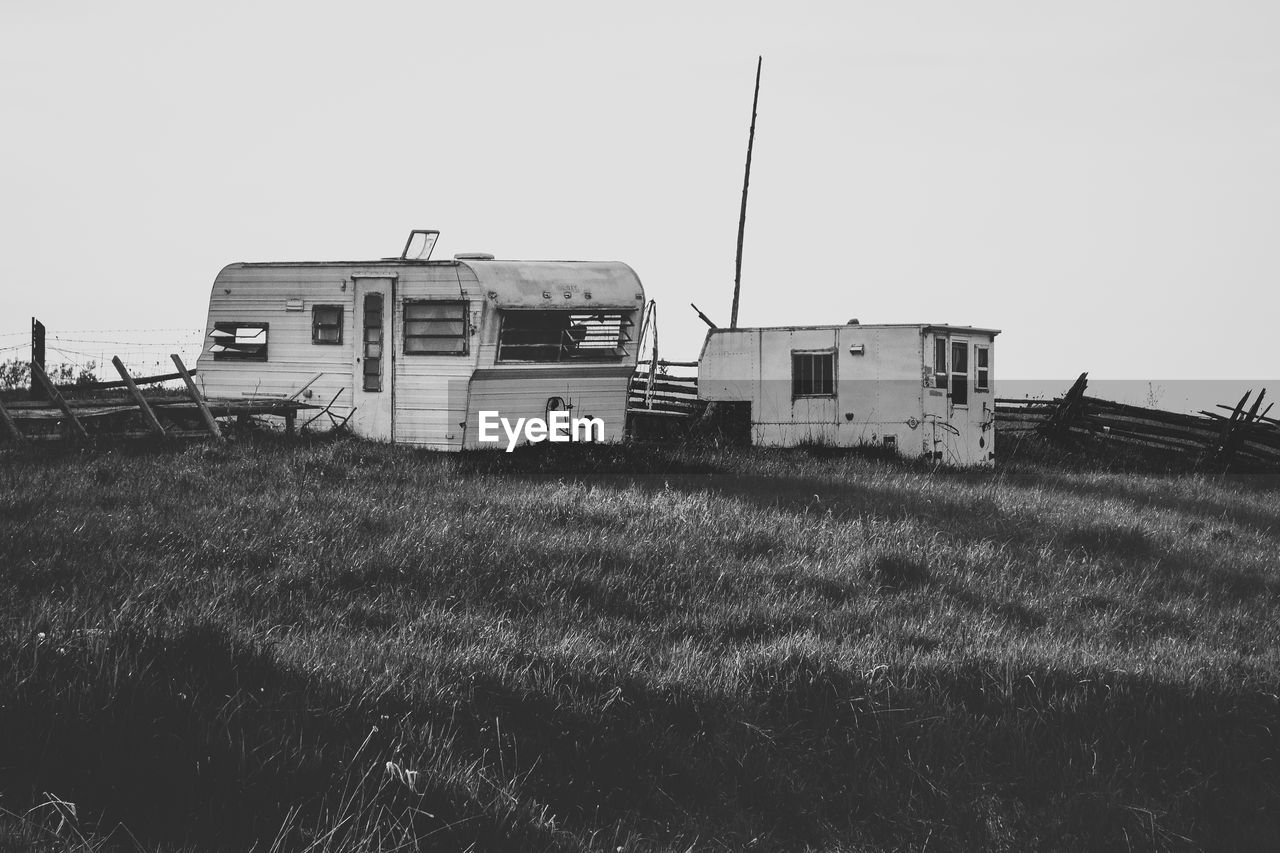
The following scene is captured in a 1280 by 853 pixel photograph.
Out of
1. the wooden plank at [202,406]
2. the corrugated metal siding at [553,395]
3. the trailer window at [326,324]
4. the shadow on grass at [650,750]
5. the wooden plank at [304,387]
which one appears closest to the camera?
the shadow on grass at [650,750]

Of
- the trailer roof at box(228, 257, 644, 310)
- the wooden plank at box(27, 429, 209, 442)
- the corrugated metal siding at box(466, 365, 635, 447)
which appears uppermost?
the trailer roof at box(228, 257, 644, 310)

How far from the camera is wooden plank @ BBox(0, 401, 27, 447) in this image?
50.6 feet

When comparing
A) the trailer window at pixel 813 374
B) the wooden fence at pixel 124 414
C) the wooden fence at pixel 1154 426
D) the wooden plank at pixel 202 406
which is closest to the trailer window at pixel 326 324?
the wooden fence at pixel 124 414

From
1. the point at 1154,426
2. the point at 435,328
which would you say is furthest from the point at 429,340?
the point at 1154,426

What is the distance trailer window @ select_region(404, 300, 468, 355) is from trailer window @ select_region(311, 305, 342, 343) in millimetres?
1155

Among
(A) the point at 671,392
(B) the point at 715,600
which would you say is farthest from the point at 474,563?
(A) the point at 671,392

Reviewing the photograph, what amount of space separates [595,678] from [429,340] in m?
10.4

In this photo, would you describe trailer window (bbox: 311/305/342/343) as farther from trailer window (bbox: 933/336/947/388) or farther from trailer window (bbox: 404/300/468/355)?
trailer window (bbox: 933/336/947/388)

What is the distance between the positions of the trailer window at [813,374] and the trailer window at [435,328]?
665cm

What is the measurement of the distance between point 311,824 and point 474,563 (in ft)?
15.1

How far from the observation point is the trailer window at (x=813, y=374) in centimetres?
2108

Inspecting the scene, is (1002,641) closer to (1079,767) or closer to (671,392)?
(1079,767)

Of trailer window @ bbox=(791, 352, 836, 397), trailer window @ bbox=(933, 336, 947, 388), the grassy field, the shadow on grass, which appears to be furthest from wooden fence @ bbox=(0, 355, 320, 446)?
the shadow on grass

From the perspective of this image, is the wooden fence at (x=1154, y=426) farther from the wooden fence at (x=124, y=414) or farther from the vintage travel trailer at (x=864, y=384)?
the wooden fence at (x=124, y=414)
